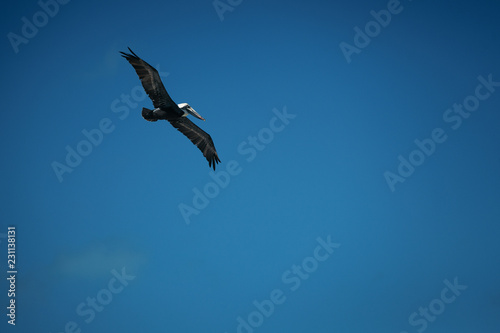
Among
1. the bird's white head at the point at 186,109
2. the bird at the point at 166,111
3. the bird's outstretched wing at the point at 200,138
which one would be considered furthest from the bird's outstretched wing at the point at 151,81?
the bird's outstretched wing at the point at 200,138

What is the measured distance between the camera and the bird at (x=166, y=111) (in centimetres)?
2684

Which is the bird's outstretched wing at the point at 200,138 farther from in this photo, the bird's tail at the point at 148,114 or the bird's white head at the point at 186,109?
the bird's tail at the point at 148,114

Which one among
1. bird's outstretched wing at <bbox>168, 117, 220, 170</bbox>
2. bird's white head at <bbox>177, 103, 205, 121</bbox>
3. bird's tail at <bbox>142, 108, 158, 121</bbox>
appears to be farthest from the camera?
bird's outstretched wing at <bbox>168, 117, 220, 170</bbox>

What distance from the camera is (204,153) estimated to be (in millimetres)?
31828

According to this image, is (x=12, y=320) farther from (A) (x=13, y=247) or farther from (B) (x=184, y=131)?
(B) (x=184, y=131)

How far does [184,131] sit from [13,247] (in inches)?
430

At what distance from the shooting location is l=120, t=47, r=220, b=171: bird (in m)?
26.8

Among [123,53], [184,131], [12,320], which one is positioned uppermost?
[123,53]

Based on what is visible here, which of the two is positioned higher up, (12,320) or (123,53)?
(123,53)

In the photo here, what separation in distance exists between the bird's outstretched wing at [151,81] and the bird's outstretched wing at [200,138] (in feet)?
9.51

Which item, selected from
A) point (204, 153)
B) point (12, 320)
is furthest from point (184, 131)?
point (12, 320)

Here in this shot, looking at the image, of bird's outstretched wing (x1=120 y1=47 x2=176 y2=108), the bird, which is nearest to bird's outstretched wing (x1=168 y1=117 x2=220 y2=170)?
the bird

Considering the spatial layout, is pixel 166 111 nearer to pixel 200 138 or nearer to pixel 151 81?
pixel 151 81

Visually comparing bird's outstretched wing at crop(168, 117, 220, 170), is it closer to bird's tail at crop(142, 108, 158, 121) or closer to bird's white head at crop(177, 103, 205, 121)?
bird's white head at crop(177, 103, 205, 121)
